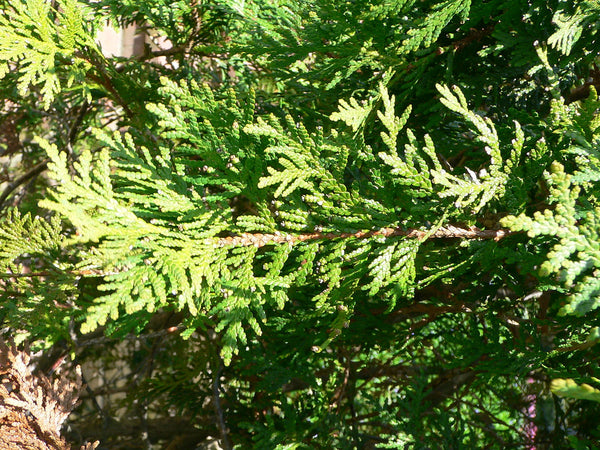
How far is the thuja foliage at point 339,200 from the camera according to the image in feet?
4.71

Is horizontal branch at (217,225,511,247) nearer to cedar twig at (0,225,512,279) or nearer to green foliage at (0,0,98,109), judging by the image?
cedar twig at (0,225,512,279)

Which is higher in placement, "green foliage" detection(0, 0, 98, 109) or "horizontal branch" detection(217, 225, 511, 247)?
"green foliage" detection(0, 0, 98, 109)

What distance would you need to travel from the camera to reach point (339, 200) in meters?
1.53

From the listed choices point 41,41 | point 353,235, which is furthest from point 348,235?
point 41,41

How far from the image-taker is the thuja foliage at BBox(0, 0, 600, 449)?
1436 millimetres

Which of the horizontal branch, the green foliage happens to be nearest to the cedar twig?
the horizontal branch

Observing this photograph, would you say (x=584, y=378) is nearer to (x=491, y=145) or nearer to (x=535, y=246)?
(x=535, y=246)

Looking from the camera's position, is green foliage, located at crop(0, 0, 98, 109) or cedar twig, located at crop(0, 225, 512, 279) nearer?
cedar twig, located at crop(0, 225, 512, 279)

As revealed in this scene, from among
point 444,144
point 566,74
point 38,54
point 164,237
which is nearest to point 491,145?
point 444,144

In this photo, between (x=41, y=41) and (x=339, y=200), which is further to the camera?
(x=41, y=41)

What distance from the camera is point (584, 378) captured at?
4.94ft

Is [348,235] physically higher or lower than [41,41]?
lower

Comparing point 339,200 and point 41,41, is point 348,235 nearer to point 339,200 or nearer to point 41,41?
point 339,200

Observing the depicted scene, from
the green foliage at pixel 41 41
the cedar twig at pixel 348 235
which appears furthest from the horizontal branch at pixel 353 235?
the green foliage at pixel 41 41
